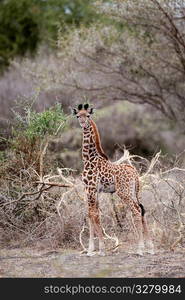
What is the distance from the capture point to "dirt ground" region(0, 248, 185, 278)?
7.74m

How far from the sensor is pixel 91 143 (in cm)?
834

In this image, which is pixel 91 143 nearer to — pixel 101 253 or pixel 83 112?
pixel 83 112

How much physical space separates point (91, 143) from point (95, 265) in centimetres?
142

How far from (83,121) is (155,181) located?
165 cm

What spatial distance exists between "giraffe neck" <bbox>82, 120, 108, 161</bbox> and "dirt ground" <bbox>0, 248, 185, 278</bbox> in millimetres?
1216

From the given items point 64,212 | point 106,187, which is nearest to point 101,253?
point 106,187

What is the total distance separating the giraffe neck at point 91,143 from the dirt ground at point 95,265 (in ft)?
3.99

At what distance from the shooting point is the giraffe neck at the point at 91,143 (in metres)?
8.27

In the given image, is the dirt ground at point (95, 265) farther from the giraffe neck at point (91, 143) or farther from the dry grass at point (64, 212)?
the giraffe neck at point (91, 143)

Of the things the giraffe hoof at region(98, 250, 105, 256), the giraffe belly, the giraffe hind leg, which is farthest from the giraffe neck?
the giraffe hoof at region(98, 250, 105, 256)

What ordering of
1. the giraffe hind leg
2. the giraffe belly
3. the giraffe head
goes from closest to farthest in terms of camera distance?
1. the giraffe head
2. the giraffe hind leg
3. the giraffe belly

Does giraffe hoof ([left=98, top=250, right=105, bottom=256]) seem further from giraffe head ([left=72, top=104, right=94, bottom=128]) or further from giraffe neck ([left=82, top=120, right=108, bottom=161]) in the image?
giraffe head ([left=72, top=104, right=94, bottom=128])

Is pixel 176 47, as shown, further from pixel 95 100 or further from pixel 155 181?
pixel 155 181

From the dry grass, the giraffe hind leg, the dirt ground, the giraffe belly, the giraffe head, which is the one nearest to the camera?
the dirt ground
